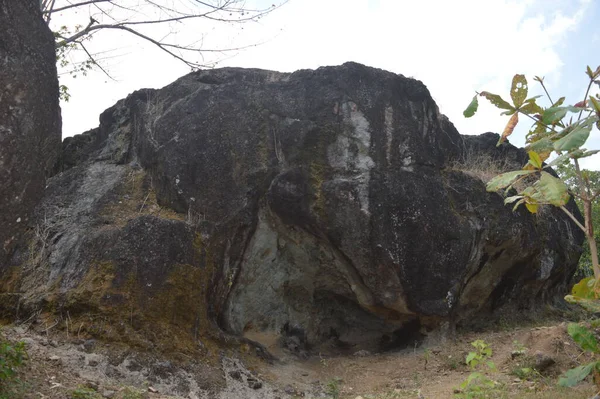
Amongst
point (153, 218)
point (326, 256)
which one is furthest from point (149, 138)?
point (326, 256)

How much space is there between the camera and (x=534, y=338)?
7.69 meters

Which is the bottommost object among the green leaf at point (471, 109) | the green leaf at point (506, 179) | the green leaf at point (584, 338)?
the green leaf at point (584, 338)

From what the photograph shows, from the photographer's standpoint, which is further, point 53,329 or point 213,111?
point 213,111

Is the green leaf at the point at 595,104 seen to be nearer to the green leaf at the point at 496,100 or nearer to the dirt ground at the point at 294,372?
the green leaf at the point at 496,100

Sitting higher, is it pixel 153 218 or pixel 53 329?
pixel 153 218

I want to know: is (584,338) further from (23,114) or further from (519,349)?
(519,349)

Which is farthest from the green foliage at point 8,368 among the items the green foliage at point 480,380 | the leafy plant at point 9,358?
the green foliage at point 480,380

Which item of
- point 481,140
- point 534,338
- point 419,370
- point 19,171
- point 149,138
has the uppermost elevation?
point 481,140

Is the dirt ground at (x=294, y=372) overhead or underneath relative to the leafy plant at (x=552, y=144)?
underneath

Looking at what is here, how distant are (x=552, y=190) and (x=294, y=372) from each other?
18.4ft

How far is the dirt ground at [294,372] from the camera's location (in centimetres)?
512

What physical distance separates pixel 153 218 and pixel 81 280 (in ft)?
3.92

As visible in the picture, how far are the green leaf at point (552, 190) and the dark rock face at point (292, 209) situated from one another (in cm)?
501

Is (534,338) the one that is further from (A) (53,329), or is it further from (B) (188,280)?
(A) (53,329)
